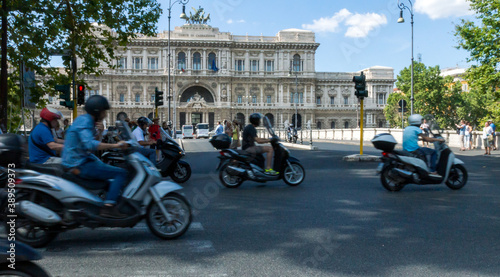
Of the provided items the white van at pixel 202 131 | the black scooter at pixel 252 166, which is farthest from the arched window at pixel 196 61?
the black scooter at pixel 252 166

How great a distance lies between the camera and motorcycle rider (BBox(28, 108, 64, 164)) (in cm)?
614

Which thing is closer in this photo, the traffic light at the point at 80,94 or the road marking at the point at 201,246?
the road marking at the point at 201,246

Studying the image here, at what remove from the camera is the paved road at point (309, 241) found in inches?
163

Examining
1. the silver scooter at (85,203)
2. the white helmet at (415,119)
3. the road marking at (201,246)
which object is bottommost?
the road marking at (201,246)

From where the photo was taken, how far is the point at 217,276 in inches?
154

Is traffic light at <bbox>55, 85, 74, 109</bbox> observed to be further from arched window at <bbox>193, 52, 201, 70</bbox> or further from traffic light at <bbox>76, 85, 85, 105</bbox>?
arched window at <bbox>193, 52, 201, 70</bbox>

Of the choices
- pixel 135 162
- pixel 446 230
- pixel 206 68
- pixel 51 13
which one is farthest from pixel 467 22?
pixel 206 68

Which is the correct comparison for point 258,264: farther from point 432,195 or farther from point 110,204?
point 432,195

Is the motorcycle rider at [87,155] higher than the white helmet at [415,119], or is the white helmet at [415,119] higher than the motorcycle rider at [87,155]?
the white helmet at [415,119]

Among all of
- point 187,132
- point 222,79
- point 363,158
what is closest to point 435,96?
point 222,79

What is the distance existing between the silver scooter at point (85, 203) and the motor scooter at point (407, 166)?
4773 mm

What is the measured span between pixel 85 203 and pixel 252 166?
16.6 ft

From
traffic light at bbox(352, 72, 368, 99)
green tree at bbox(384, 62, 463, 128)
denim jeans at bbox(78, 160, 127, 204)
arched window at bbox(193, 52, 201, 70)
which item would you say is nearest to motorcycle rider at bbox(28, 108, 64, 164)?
denim jeans at bbox(78, 160, 127, 204)

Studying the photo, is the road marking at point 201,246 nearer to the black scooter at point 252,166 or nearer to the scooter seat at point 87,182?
the scooter seat at point 87,182
